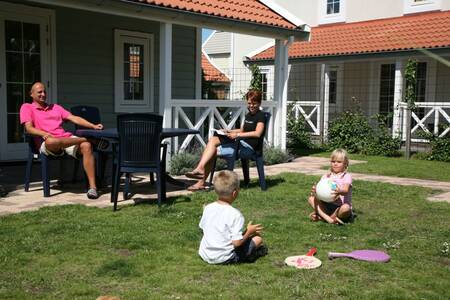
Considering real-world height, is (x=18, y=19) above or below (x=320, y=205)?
above

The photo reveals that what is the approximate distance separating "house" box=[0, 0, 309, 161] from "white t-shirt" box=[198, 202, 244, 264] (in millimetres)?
4650

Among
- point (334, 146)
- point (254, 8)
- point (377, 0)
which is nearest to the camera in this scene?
point (254, 8)

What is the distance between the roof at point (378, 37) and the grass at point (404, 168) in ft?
12.1

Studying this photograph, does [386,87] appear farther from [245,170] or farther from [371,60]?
[245,170]

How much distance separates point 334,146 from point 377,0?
673cm

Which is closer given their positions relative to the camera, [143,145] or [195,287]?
[195,287]

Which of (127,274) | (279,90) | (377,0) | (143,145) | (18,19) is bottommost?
(127,274)

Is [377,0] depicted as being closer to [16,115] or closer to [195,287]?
[16,115]

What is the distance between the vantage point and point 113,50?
10203 mm

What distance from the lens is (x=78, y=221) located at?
16.9 feet

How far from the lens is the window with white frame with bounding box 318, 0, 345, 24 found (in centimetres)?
1859

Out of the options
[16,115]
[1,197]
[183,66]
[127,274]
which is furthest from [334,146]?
[127,274]

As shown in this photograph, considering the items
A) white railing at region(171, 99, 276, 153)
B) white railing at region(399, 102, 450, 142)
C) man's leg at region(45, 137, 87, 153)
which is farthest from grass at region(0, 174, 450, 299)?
white railing at region(399, 102, 450, 142)

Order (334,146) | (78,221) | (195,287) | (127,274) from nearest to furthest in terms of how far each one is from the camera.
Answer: (195,287), (127,274), (78,221), (334,146)
